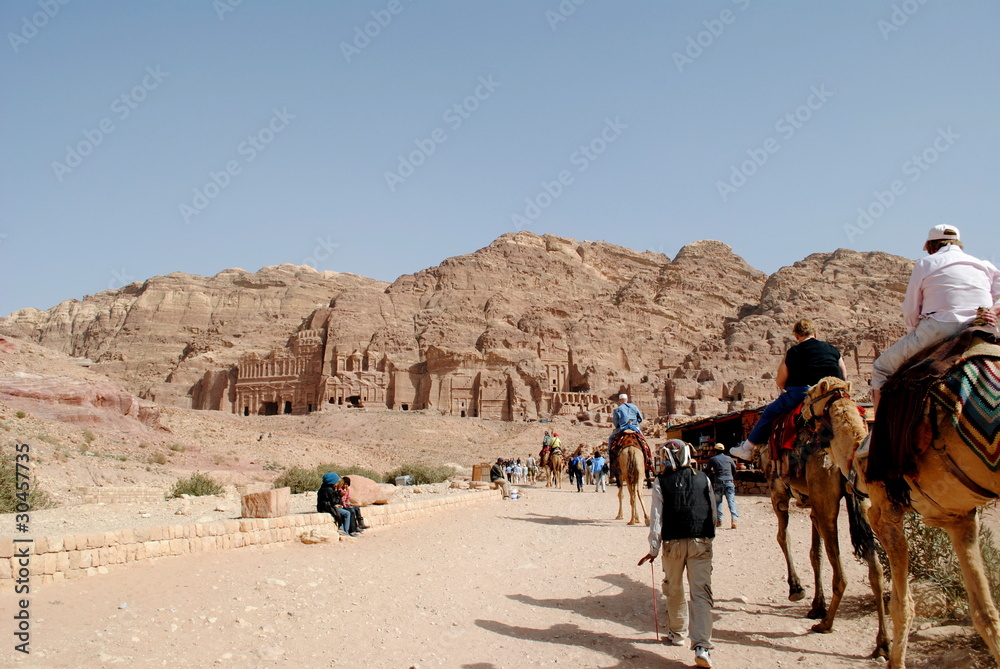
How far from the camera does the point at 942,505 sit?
414 centimetres

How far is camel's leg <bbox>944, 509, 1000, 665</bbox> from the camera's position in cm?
413

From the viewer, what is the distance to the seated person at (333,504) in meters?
12.1

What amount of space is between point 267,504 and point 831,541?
331 inches

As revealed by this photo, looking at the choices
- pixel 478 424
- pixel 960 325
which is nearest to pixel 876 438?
pixel 960 325

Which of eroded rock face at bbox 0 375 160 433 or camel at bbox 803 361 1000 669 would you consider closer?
camel at bbox 803 361 1000 669

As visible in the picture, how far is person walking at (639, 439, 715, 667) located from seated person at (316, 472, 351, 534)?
704 cm

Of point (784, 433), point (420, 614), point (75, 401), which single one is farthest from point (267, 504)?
point (75, 401)

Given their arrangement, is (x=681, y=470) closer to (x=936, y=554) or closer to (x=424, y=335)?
(x=936, y=554)

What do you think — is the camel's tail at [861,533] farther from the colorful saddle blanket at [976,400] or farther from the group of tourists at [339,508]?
the group of tourists at [339,508]

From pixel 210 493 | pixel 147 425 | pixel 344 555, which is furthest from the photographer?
pixel 147 425

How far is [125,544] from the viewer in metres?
8.62

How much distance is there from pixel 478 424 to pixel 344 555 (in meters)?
50.4

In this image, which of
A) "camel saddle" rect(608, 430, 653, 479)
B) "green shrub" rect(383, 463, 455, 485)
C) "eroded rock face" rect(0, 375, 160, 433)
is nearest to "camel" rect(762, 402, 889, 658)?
"camel saddle" rect(608, 430, 653, 479)

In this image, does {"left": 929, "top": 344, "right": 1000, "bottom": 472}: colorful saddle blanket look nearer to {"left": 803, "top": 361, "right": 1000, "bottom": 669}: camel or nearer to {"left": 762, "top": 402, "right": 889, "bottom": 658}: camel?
{"left": 803, "top": 361, "right": 1000, "bottom": 669}: camel
